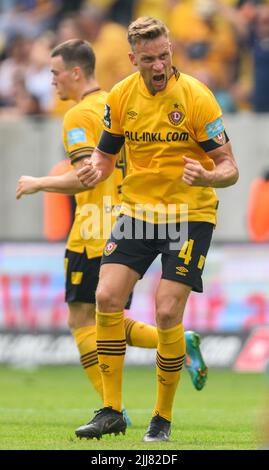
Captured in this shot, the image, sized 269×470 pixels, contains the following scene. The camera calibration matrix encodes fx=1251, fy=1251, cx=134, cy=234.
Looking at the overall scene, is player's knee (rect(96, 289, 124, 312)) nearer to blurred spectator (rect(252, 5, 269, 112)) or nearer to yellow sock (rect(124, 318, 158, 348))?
yellow sock (rect(124, 318, 158, 348))

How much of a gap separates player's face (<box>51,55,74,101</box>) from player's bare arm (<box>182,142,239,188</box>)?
1.93 metres

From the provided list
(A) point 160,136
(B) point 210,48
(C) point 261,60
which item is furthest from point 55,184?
(B) point 210,48

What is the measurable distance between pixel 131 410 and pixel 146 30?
157 inches

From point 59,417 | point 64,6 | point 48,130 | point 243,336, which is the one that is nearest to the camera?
point 59,417

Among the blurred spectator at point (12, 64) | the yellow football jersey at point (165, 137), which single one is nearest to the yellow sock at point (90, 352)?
the yellow football jersey at point (165, 137)

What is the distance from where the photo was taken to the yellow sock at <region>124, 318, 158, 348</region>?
30.4ft

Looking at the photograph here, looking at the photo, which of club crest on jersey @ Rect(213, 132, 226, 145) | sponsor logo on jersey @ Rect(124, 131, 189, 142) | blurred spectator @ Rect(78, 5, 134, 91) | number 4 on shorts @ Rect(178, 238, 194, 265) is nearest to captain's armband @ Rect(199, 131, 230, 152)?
club crest on jersey @ Rect(213, 132, 226, 145)

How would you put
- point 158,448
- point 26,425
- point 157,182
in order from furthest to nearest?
point 26,425, point 157,182, point 158,448

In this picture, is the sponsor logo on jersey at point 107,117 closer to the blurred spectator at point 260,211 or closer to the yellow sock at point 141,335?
the yellow sock at point 141,335

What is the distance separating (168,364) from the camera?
8062 mm

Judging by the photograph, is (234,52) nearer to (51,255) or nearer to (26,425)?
(51,255)

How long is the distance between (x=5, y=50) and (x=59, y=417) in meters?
10.2

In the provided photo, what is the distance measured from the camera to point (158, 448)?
24.3ft

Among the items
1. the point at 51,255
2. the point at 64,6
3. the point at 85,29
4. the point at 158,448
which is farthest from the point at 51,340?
the point at 158,448
